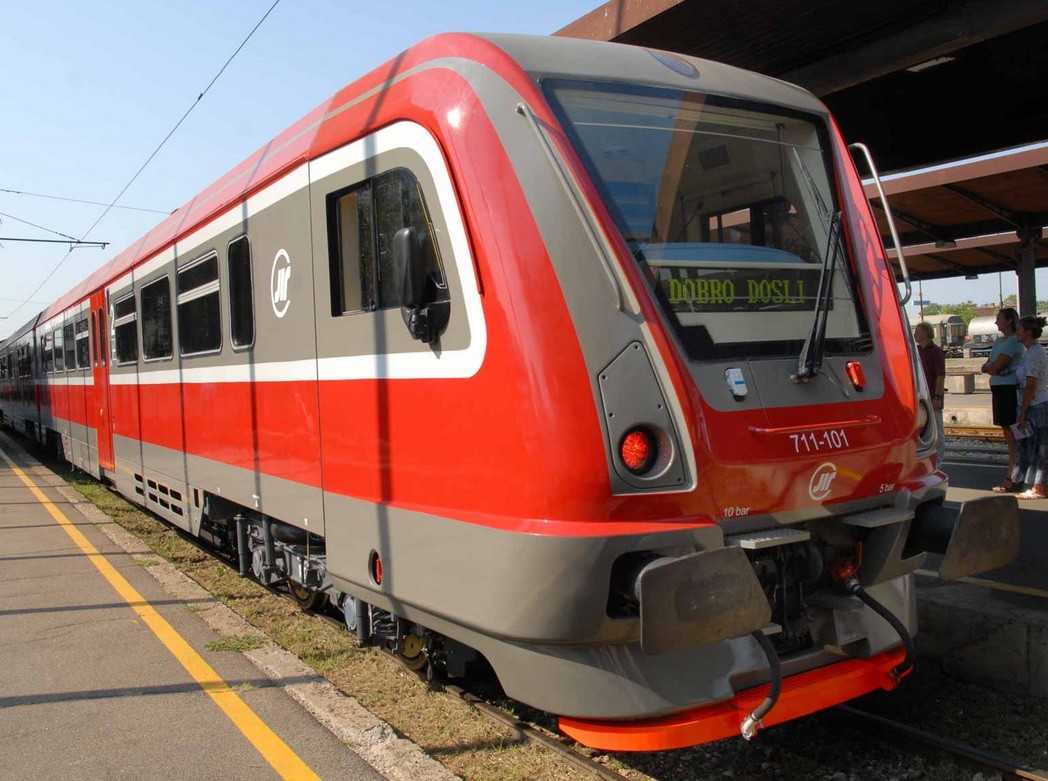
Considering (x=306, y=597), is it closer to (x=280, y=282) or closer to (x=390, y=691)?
(x=390, y=691)

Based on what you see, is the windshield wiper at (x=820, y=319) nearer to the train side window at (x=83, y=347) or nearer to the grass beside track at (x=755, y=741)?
the grass beside track at (x=755, y=741)

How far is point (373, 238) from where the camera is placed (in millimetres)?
4426

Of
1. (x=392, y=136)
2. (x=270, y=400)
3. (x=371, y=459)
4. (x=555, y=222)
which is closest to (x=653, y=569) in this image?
(x=555, y=222)

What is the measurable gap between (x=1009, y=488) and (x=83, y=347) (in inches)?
462

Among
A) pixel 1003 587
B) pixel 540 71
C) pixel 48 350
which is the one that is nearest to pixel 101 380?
pixel 48 350

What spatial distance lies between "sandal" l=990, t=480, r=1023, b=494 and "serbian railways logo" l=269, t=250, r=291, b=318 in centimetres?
775

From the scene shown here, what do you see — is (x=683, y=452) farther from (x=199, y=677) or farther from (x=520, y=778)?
(x=199, y=677)

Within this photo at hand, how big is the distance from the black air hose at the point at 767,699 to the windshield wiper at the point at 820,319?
113cm

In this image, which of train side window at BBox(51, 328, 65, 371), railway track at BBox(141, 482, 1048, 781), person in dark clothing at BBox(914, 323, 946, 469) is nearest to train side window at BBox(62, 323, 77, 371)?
train side window at BBox(51, 328, 65, 371)

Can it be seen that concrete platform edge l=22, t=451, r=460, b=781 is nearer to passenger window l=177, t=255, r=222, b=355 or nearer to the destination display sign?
passenger window l=177, t=255, r=222, b=355

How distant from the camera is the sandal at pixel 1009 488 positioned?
31.7ft

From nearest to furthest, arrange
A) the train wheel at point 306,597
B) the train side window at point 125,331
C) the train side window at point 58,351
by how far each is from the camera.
Result: 1. the train wheel at point 306,597
2. the train side window at point 125,331
3. the train side window at point 58,351

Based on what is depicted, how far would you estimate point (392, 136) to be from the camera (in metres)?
4.18

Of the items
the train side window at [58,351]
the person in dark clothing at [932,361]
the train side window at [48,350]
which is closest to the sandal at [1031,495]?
the person in dark clothing at [932,361]
